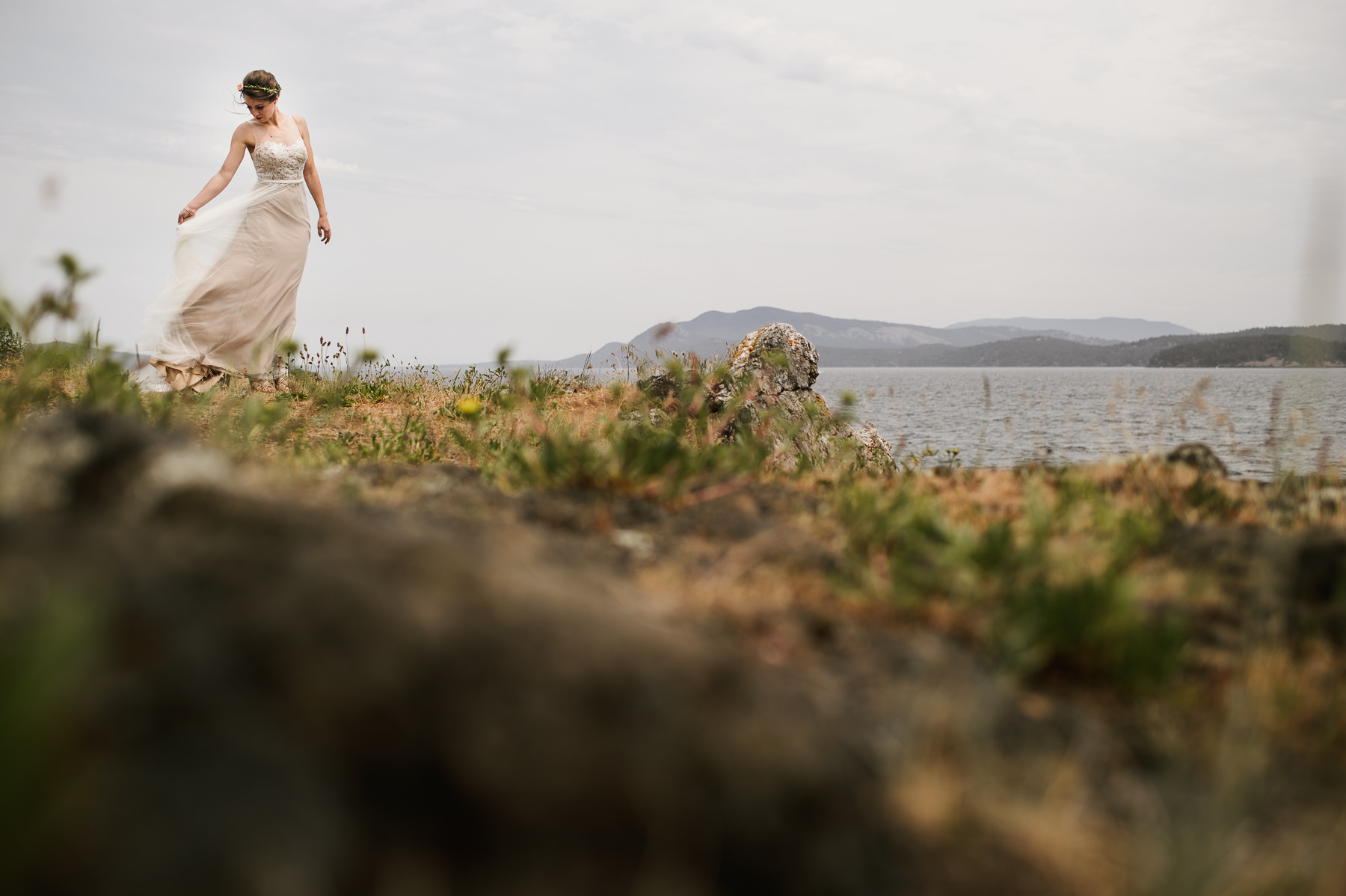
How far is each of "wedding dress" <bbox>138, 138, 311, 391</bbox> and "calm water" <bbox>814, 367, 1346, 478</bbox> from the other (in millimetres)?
6945

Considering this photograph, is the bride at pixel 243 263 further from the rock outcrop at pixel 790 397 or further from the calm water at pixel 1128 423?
the calm water at pixel 1128 423

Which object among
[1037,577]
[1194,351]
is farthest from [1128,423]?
[1194,351]

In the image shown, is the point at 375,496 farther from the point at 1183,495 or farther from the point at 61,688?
the point at 1183,495

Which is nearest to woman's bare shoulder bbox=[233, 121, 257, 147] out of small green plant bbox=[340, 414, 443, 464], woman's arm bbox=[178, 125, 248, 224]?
woman's arm bbox=[178, 125, 248, 224]

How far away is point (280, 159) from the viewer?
9102mm

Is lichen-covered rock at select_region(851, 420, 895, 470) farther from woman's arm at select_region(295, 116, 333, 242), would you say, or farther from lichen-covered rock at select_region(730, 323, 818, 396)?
woman's arm at select_region(295, 116, 333, 242)

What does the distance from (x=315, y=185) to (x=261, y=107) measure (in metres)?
0.99

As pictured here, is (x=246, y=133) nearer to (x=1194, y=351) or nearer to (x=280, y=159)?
(x=280, y=159)

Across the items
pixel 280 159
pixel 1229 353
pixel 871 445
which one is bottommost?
pixel 871 445

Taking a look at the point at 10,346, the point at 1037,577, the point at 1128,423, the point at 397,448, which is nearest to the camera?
the point at 1037,577

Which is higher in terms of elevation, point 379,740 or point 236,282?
point 236,282

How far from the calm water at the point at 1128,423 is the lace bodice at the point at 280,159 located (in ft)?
23.2

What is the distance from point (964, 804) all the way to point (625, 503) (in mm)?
1952

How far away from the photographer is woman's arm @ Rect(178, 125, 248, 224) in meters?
8.65
